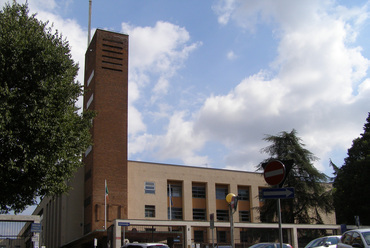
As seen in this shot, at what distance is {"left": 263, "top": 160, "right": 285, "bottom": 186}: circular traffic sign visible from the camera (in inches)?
375

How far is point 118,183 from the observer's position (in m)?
43.8

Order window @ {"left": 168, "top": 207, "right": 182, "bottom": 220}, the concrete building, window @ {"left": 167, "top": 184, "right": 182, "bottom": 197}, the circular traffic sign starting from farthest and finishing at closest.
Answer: window @ {"left": 167, "top": 184, "right": 182, "bottom": 197}
window @ {"left": 168, "top": 207, "right": 182, "bottom": 220}
the concrete building
the circular traffic sign

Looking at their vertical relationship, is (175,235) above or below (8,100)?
below

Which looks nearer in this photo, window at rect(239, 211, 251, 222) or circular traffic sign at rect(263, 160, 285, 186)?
circular traffic sign at rect(263, 160, 285, 186)

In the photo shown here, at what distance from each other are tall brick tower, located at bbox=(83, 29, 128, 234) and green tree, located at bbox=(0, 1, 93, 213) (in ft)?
84.2

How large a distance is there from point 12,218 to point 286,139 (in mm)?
28821

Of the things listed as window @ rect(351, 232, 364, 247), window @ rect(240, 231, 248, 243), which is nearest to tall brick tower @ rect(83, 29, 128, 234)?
window @ rect(240, 231, 248, 243)

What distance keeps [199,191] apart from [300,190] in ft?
46.1

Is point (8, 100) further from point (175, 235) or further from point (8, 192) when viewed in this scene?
point (175, 235)

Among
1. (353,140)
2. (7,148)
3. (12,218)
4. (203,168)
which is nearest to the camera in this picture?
(7,148)

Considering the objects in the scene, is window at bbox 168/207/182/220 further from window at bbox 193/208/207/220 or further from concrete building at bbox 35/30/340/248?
window at bbox 193/208/207/220

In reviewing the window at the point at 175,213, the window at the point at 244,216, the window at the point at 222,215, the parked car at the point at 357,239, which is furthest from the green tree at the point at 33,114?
the window at the point at 244,216

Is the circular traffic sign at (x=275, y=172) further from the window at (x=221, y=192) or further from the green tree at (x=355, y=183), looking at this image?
the window at (x=221, y=192)

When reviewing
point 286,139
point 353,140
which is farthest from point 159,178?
point 353,140
